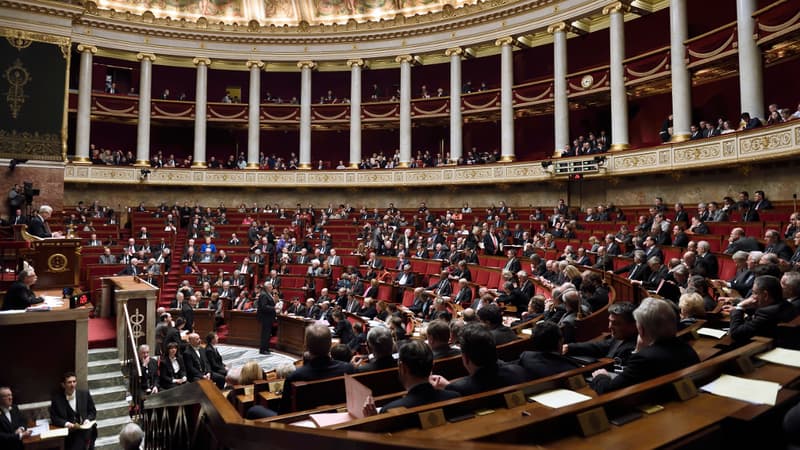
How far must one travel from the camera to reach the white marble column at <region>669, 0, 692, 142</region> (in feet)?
48.5

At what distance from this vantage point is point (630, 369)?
2.56 metres

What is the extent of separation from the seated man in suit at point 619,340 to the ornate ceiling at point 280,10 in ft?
70.5

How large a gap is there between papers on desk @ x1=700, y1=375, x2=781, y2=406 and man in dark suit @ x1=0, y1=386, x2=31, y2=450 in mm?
5590

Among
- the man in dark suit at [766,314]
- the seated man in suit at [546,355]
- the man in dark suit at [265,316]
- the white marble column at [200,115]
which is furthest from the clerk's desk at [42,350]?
the white marble column at [200,115]

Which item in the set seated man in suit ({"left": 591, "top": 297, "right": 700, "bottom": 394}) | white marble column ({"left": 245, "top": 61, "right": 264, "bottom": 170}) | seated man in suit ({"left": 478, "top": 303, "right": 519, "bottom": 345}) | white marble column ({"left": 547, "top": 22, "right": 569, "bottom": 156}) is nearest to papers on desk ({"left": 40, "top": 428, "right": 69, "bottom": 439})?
seated man in suit ({"left": 478, "top": 303, "right": 519, "bottom": 345})

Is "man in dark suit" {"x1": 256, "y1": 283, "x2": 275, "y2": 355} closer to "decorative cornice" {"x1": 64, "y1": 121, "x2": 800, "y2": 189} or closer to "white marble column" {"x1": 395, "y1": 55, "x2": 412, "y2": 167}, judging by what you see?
"decorative cornice" {"x1": 64, "y1": 121, "x2": 800, "y2": 189}

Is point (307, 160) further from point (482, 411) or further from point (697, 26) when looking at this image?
point (482, 411)

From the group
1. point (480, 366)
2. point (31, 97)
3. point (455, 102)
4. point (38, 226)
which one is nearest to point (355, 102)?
point (455, 102)

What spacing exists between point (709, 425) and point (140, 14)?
2633 cm

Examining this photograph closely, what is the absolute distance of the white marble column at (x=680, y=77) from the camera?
14.8m

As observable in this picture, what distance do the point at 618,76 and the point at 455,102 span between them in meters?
6.79

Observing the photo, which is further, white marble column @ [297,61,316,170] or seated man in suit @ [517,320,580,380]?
white marble column @ [297,61,316,170]

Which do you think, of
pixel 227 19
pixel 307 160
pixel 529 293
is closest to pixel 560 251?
pixel 529 293

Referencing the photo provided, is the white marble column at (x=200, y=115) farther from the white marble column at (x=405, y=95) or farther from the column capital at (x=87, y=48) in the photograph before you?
the white marble column at (x=405, y=95)
